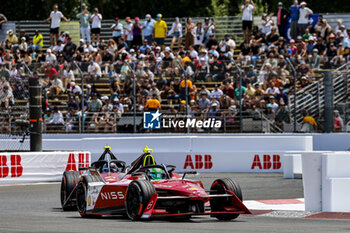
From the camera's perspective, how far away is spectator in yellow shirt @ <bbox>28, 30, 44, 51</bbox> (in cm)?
3297

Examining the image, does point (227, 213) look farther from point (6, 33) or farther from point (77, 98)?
point (6, 33)

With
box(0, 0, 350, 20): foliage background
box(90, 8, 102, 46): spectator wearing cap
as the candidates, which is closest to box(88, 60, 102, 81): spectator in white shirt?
box(90, 8, 102, 46): spectator wearing cap

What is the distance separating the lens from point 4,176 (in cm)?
2041

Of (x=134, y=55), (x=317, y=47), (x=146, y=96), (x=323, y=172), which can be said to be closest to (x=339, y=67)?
(x=317, y=47)

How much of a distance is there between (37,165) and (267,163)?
21.9 feet

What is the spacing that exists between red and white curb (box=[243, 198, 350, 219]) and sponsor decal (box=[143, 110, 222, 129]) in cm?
926

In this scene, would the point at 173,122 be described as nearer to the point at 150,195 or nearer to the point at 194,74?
the point at 194,74

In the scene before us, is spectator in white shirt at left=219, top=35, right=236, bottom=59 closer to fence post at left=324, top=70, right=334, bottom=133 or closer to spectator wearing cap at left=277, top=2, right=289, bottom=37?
spectator wearing cap at left=277, top=2, right=289, bottom=37

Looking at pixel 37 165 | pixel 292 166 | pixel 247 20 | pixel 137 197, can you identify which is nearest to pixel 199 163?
pixel 292 166

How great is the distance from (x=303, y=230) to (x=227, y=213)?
66.2 inches

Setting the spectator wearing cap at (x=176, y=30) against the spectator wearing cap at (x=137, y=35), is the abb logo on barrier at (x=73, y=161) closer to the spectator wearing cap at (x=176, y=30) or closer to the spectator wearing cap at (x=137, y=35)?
the spectator wearing cap at (x=137, y=35)

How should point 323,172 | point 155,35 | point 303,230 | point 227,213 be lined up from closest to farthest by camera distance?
point 303,230 < point 227,213 < point 323,172 < point 155,35

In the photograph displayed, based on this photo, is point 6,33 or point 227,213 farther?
point 6,33

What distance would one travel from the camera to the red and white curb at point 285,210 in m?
12.7
